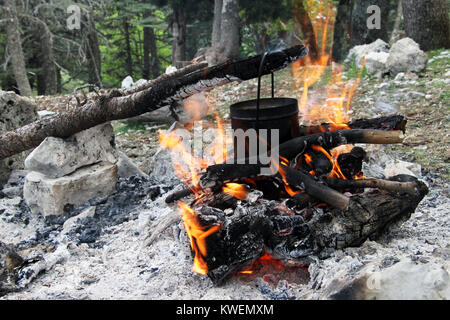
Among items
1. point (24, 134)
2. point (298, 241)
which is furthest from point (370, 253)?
point (24, 134)

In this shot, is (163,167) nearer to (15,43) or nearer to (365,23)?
(365,23)

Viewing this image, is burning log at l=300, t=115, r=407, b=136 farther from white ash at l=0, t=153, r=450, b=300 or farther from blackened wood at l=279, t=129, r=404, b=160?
white ash at l=0, t=153, r=450, b=300

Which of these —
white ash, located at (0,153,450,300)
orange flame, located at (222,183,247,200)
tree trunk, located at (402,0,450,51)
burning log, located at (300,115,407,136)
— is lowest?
white ash, located at (0,153,450,300)

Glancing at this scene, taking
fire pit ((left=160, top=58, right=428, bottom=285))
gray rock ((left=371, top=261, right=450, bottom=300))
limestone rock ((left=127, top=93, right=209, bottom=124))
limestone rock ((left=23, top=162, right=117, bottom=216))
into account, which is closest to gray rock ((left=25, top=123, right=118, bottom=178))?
limestone rock ((left=23, top=162, right=117, bottom=216))

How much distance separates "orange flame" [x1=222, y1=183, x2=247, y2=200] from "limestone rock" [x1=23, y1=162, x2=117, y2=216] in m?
1.86

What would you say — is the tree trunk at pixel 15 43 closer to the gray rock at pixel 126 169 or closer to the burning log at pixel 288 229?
the gray rock at pixel 126 169

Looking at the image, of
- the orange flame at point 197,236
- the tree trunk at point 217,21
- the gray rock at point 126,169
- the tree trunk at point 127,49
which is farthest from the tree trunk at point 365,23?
the tree trunk at point 127,49

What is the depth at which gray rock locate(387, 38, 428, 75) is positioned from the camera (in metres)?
7.38

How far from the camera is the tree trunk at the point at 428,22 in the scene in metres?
7.96

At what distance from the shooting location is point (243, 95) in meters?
8.84

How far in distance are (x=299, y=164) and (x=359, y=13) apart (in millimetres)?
8677

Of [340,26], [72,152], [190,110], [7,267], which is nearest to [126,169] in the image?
[72,152]

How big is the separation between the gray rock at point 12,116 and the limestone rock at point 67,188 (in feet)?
3.53
